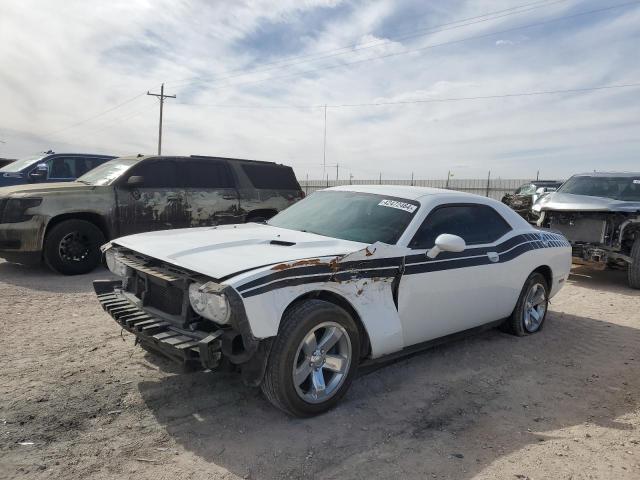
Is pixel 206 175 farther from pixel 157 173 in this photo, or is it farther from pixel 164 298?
pixel 164 298

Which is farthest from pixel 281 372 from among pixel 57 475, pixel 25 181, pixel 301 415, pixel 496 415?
pixel 25 181

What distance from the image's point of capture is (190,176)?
8586 millimetres

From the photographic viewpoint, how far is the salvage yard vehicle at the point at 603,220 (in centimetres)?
814

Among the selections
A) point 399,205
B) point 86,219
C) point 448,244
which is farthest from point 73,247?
point 448,244

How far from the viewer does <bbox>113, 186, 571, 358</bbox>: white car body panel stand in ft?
10.0

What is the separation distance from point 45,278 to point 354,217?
5151mm

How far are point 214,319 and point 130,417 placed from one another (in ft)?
2.99

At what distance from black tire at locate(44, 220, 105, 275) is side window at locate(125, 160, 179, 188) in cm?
112

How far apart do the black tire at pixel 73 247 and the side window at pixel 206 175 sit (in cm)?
175

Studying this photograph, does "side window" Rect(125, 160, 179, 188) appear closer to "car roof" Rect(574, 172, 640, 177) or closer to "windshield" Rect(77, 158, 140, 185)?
"windshield" Rect(77, 158, 140, 185)

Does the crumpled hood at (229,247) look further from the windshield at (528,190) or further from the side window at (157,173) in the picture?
the windshield at (528,190)

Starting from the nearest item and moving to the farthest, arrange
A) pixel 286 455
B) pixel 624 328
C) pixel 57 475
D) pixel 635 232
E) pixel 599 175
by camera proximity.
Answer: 1. pixel 57 475
2. pixel 286 455
3. pixel 624 328
4. pixel 635 232
5. pixel 599 175

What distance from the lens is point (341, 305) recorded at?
11.4 ft

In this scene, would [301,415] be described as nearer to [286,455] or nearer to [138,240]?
[286,455]
